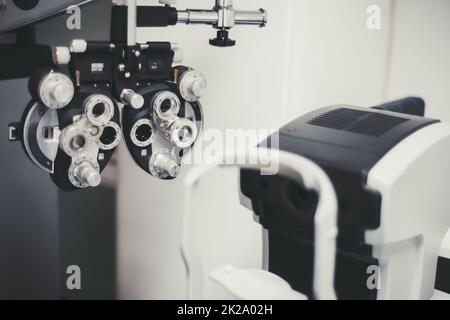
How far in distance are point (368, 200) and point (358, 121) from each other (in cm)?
22

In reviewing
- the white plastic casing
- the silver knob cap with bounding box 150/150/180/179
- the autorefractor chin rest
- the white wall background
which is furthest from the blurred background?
the white plastic casing

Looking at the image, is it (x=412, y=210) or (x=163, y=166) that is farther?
(x=163, y=166)

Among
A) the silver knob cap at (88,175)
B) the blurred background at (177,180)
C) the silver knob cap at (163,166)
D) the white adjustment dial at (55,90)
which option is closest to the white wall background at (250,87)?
the blurred background at (177,180)

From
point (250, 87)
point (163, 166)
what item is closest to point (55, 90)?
point (163, 166)

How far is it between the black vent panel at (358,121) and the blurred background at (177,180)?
0.60 meters

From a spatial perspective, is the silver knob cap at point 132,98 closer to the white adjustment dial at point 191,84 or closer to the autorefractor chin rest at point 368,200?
the white adjustment dial at point 191,84

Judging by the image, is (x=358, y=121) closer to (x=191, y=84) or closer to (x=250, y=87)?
(x=191, y=84)

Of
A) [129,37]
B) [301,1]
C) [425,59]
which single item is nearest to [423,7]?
[425,59]

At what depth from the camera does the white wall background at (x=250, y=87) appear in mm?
1876

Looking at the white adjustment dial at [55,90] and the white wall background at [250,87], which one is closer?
the white adjustment dial at [55,90]

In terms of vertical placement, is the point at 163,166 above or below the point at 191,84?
below

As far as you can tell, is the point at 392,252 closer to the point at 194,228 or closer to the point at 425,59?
the point at 194,228

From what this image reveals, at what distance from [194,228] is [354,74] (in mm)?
1396

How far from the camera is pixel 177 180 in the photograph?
200 cm
